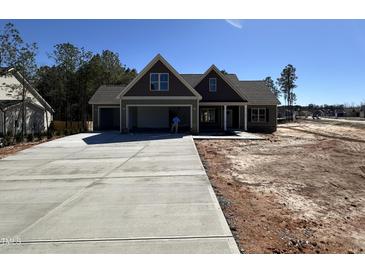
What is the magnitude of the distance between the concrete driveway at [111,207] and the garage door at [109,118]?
18.8 metres

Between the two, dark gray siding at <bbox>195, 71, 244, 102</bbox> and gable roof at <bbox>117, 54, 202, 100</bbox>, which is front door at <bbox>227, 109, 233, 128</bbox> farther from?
gable roof at <bbox>117, 54, 202, 100</bbox>

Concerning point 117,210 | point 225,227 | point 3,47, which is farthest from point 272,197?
point 3,47

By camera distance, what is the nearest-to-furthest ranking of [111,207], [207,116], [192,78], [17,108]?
[111,207] < [17,108] < [207,116] < [192,78]

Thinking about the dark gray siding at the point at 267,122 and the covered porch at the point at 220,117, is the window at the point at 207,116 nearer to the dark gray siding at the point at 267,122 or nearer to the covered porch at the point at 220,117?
the covered porch at the point at 220,117

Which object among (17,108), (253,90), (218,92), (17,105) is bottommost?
(17,108)

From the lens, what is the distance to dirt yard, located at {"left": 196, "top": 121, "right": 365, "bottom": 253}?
6684mm

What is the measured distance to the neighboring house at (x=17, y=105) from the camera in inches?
1227

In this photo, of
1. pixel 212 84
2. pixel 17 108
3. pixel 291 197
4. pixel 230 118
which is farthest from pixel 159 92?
pixel 291 197

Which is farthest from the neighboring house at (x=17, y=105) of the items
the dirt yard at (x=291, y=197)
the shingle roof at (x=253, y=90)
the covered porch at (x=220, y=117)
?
the dirt yard at (x=291, y=197)

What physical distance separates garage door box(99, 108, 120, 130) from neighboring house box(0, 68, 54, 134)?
7.58 meters

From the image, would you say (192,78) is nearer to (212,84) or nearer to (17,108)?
(212,84)

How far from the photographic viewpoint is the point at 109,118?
35.2m

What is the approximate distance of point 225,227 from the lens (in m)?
6.66

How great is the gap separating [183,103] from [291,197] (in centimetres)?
1861
